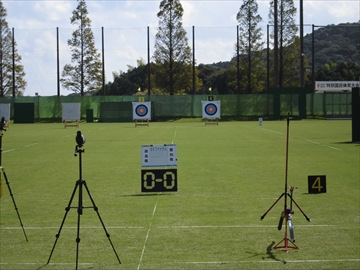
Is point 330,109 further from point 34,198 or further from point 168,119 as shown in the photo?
point 34,198

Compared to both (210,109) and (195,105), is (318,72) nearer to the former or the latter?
(195,105)

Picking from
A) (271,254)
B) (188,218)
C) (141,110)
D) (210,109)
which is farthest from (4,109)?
(271,254)

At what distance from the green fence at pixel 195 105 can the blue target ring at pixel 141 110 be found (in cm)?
970

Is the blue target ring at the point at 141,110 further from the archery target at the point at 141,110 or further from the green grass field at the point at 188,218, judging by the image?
the green grass field at the point at 188,218

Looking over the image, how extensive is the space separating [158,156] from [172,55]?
200ft

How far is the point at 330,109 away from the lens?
6231 centimetres

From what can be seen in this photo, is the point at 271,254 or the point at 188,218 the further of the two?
the point at 188,218

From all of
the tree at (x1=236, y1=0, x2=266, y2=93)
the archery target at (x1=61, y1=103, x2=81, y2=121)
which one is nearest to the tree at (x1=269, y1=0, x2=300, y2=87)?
the tree at (x1=236, y1=0, x2=266, y2=93)

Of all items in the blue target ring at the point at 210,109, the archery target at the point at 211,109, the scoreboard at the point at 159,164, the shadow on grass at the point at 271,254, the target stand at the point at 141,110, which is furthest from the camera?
the blue target ring at the point at 210,109

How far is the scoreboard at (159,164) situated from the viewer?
12.3 m

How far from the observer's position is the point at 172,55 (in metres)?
72.6

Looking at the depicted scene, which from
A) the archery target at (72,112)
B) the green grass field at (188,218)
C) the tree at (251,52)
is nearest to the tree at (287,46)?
the tree at (251,52)

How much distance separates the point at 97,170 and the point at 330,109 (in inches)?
1913

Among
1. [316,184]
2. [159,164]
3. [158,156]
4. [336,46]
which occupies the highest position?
[336,46]
